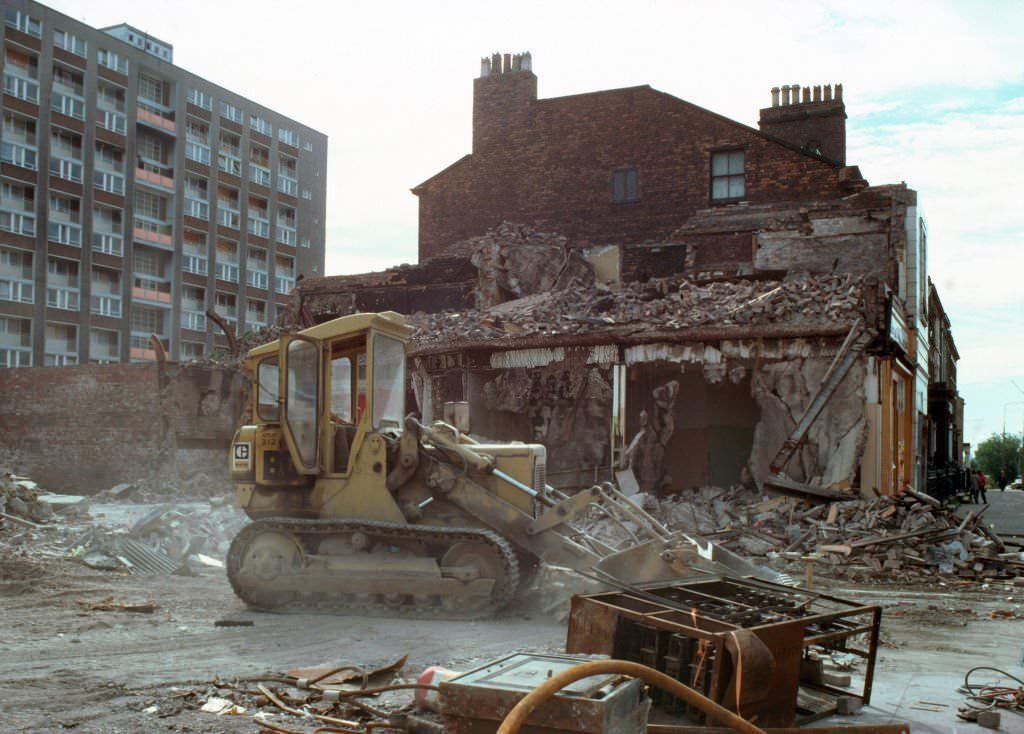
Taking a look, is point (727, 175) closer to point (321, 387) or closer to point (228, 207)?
point (321, 387)

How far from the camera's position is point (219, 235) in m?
64.4

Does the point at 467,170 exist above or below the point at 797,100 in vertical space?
below

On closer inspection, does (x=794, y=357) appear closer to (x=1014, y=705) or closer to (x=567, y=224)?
(x=1014, y=705)

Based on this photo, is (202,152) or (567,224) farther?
(202,152)

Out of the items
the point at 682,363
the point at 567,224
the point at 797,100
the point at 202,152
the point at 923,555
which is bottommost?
the point at 923,555

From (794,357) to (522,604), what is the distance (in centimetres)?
904

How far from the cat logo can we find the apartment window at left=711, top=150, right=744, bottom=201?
20658mm

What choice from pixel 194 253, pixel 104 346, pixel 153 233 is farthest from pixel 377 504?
pixel 194 253

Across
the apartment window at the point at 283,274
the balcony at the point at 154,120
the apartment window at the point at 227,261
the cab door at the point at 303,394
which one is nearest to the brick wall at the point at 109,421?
the cab door at the point at 303,394

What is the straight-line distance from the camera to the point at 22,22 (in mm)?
51406

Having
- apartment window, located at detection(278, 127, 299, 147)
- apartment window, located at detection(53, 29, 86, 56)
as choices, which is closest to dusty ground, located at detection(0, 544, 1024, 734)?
apartment window, located at detection(53, 29, 86, 56)

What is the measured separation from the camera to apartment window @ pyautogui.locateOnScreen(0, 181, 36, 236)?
50.3m

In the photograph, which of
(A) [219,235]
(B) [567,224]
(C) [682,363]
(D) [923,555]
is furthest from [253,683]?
(A) [219,235]

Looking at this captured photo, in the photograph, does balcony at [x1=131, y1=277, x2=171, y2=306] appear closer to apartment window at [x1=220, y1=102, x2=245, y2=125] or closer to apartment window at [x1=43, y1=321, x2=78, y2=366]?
apartment window at [x1=43, y1=321, x2=78, y2=366]
